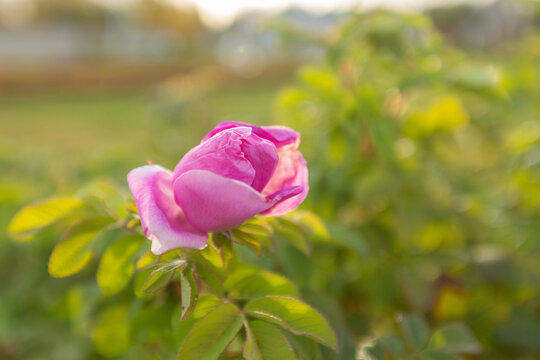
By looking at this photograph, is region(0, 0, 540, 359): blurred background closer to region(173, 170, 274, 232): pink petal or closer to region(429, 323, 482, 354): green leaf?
region(429, 323, 482, 354): green leaf

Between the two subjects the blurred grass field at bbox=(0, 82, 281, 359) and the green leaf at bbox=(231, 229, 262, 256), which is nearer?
the green leaf at bbox=(231, 229, 262, 256)

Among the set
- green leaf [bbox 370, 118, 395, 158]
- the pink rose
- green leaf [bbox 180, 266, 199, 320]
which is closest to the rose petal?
the pink rose

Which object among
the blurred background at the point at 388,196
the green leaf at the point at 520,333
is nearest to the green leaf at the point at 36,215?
the blurred background at the point at 388,196

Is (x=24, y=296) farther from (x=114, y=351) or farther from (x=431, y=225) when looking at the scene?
(x=431, y=225)

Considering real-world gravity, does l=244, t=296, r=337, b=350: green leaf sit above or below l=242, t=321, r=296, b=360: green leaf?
above

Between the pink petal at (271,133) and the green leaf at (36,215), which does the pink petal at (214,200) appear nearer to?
the pink petal at (271,133)

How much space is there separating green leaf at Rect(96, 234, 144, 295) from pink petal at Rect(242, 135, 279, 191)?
7.3 inches

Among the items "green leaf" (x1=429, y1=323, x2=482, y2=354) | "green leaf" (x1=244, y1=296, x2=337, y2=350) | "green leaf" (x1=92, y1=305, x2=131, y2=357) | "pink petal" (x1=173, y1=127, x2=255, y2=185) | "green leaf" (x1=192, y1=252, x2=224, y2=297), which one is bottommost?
→ "green leaf" (x1=92, y1=305, x2=131, y2=357)

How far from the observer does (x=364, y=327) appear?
0.86 metres

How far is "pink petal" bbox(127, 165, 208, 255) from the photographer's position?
0.44 metres

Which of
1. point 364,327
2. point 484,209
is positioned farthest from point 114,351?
point 484,209

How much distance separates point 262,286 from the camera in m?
0.57

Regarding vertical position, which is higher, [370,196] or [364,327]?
[370,196]

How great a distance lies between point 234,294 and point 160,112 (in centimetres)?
221
